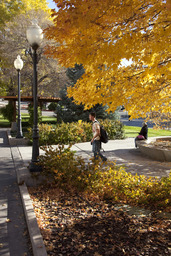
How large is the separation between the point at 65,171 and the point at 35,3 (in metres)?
29.8

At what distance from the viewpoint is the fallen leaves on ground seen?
329 centimetres

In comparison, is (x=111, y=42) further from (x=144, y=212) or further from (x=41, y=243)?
(x=41, y=243)

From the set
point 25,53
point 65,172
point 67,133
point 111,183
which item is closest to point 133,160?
point 111,183

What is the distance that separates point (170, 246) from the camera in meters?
3.33

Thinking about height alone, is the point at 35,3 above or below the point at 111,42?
above

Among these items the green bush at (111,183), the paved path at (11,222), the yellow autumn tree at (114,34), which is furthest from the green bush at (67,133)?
the yellow autumn tree at (114,34)

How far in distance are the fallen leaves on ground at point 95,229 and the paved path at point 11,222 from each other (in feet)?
0.99

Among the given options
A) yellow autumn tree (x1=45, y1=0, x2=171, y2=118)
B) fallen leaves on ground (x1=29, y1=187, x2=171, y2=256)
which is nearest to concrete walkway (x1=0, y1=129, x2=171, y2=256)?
fallen leaves on ground (x1=29, y1=187, x2=171, y2=256)

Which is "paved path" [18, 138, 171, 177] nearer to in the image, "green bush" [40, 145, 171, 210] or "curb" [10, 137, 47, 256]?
"green bush" [40, 145, 171, 210]

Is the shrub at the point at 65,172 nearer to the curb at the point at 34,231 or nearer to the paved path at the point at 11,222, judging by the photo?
the paved path at the point at 11,222

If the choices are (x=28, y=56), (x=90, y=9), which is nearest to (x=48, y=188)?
(x=90, y=9)

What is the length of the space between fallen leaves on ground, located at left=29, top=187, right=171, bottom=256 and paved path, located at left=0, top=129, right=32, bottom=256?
0.30m

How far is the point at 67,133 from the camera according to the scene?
13.0 meters

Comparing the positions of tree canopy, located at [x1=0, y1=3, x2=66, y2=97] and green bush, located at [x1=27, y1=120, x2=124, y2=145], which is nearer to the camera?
green bush, located at [x1=27, y1=120, x2=124, y2=145]
